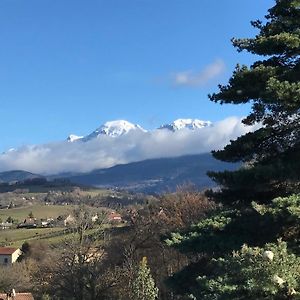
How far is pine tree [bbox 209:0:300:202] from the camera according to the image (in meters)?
12.0

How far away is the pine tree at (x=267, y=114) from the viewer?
12008mm

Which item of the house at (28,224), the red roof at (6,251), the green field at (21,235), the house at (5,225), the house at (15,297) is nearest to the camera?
the house at (15,297)

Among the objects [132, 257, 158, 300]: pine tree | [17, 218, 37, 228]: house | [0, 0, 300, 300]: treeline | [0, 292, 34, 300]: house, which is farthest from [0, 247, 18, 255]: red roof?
[0, 0, 300, 300]: treeline

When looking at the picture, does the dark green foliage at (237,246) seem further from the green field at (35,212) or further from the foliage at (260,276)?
the green field at (35,212)

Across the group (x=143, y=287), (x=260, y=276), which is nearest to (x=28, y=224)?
(x=143, y=287)

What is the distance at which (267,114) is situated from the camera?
13102 millimetres

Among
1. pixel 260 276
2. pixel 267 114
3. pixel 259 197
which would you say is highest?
pixel 267 114

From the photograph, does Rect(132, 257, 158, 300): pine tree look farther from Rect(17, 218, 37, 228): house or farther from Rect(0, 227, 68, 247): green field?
Rect(17, 218, 37, 228): house

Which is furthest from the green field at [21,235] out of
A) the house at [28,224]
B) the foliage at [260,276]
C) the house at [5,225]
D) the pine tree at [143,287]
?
the foliage at [260,276]

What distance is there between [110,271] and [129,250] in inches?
159

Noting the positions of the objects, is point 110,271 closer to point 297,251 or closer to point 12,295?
point 12,295

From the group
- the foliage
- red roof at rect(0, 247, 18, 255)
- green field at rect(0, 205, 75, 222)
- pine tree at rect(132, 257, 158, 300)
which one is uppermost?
the foliage

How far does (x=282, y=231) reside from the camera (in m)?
11.6

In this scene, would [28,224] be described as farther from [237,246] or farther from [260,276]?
[260,276]
